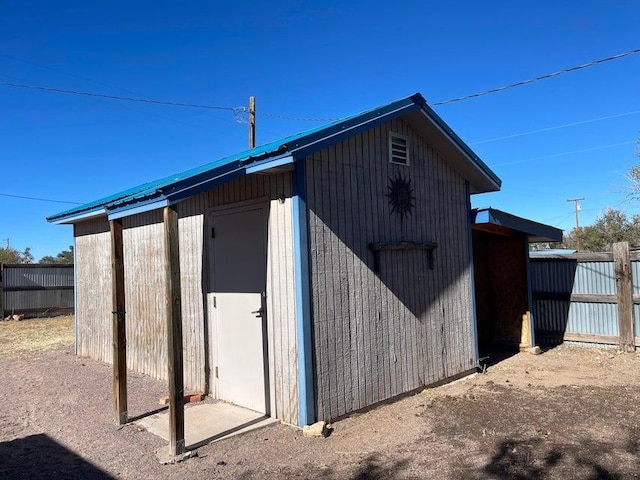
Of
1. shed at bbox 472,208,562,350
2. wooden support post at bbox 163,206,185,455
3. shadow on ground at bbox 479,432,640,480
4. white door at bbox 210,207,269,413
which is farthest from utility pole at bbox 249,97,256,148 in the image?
shadow on ground at bbox 479,432,640,480

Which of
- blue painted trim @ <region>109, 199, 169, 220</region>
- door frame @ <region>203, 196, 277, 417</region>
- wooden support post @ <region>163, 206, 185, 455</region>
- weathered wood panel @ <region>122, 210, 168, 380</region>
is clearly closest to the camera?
wooden support post @ <region>163, 206, 185, 455</region>

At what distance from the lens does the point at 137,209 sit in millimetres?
4852

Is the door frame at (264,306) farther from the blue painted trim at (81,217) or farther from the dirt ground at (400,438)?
the blue painted trim at (81,217)

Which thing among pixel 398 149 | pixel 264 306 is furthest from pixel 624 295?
pixel 264 306

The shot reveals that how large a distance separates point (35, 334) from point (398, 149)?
11.6 metres

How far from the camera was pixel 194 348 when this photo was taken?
21.7 ft

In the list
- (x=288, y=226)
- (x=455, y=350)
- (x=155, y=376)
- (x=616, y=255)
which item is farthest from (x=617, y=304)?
(x=155, y=376)

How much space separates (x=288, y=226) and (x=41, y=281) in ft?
52.0

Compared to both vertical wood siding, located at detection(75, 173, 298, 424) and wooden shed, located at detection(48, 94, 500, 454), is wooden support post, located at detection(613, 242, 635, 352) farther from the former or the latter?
vertical wood siding, located at detection(75, 173, 298, 424)

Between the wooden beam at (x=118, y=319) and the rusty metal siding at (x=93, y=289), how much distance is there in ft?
12.6

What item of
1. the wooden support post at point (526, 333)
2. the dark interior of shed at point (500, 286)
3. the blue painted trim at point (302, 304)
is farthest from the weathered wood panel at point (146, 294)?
the wooden support post at point (526, 333)

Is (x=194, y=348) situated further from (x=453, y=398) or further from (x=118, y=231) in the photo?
(x=453, y=398)

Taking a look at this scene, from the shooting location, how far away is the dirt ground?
13.3 feet

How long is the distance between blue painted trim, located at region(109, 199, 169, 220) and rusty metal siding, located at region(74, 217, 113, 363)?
4079mm
